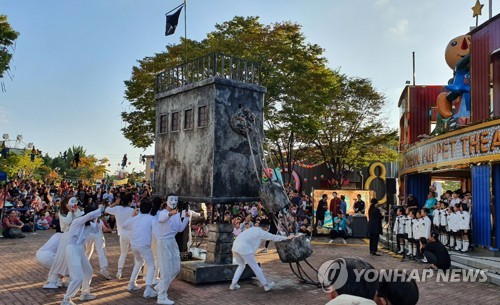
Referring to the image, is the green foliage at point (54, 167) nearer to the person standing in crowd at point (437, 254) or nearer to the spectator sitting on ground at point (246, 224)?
the spectator sitting on ground at point (246, 224)

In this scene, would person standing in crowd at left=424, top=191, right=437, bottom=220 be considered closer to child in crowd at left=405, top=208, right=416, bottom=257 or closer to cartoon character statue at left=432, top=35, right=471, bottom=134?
child in crowd at left=405, top=208, right=416, bottom=257

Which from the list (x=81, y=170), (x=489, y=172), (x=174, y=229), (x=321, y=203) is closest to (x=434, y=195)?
(x=489, y=172)

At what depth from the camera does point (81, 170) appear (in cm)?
6303

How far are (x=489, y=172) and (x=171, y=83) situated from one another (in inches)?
429

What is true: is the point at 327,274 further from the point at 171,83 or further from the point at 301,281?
the point at 171,83

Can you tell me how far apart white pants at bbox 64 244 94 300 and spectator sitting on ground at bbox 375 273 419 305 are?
240 inches

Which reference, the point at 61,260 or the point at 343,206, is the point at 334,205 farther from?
the point at 61,260

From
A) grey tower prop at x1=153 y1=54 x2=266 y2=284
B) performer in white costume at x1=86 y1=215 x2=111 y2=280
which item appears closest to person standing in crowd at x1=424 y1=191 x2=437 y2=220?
grey tower prop at x1=153 y1=54 x2=266 y2=284

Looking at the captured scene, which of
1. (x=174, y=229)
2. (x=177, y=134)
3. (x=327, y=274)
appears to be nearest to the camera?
(x=327, y=274)

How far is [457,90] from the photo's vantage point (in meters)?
18.5

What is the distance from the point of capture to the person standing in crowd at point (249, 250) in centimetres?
910

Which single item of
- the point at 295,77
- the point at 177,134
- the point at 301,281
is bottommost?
the point at 301,281

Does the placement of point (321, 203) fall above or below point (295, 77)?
below

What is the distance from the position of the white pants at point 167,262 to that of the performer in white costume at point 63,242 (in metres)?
1.80
